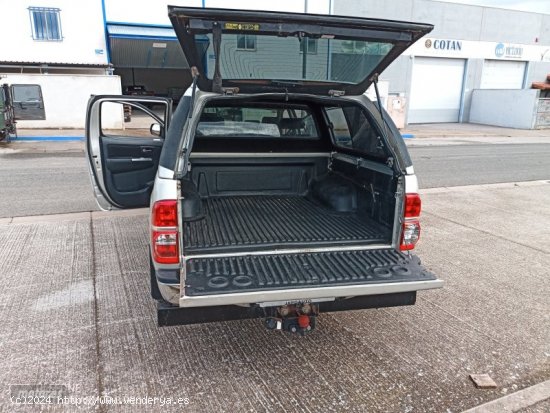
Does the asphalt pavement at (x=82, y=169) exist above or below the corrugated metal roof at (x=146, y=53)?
below

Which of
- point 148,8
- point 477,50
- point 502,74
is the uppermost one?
point 148,8

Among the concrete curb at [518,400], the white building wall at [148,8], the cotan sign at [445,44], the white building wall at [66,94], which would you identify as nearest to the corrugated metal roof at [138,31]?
the white building wall at [148,8]

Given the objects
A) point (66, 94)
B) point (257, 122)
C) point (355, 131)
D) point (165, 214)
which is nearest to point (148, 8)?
point (66, 94)

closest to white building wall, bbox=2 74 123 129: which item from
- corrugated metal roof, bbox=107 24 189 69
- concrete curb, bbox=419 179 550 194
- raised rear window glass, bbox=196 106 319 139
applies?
corrugated metal roof, bbox=107 24 189 69

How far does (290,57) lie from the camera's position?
10.0ft

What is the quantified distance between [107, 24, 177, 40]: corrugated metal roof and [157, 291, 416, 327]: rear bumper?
21481 mm

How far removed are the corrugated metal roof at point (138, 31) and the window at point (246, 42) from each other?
20.6 meters

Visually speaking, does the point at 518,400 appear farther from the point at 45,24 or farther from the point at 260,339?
the point at 45,24

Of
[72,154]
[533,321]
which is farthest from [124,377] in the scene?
[72,154]

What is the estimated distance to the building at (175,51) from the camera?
2063 cm

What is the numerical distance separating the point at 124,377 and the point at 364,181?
2448 millimetres

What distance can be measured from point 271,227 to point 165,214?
114 cm

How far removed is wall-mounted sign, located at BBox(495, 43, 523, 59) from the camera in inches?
1132
